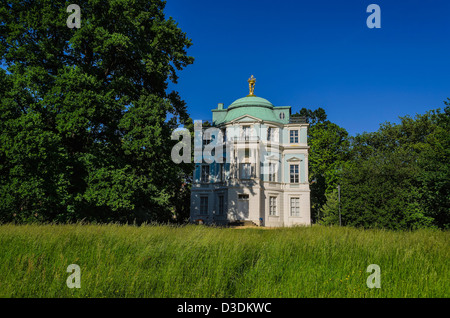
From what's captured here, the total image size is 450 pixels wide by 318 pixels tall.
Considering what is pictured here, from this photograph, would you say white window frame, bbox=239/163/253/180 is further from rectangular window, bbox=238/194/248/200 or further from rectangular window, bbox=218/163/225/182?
rectangular window, bbox=218/163/225/182

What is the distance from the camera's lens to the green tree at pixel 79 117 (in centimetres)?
1272

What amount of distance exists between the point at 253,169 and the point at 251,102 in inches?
364

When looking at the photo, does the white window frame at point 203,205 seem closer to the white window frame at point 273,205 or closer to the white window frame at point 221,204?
the white window frame at point 221,204

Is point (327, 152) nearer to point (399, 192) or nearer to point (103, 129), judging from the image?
point (399, 192)

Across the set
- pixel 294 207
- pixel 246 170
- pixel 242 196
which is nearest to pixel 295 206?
pixel 294 207

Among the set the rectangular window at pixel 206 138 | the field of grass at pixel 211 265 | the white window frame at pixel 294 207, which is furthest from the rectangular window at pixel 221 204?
the field of grass at pixel 211 265

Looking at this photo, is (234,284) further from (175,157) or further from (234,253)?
(175,157)

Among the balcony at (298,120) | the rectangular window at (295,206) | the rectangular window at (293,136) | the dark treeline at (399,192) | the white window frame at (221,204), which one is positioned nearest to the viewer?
the dark treeline at (399,192)

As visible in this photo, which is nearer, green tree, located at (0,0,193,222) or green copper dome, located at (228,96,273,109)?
green tree, located at (0,0,193,222)

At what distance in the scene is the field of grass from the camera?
18.4ft

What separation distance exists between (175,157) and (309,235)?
9.19 metres

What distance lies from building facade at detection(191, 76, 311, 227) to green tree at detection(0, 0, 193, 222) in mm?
15982

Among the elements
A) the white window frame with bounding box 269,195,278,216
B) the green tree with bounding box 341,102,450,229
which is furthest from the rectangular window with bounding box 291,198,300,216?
the green tree with bounding box 341,102,450,229
